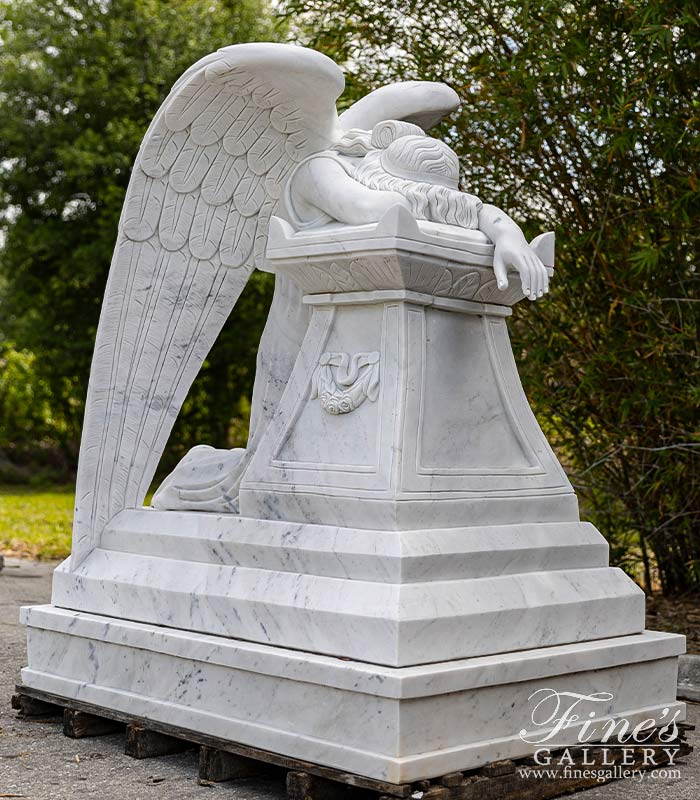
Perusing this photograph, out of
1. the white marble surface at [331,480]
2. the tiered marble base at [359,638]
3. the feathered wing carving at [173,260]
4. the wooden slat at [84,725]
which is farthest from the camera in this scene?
the feathered wing carving at [173,260]

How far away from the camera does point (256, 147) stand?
420 cm

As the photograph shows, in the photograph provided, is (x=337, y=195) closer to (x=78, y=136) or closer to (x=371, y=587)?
(x=371, y=587)

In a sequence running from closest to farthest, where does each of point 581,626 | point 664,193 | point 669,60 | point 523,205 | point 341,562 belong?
point 341,562 → point 581,626 → point 669,60 → point 664,193 → point 523,205

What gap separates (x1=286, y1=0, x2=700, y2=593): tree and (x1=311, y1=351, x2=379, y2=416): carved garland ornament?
2.11 metres

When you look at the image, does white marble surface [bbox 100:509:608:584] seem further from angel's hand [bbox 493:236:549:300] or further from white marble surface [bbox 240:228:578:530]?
angel's hand [bbox 493:236:549:300]

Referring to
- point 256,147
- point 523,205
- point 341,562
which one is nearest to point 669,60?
point 523,205

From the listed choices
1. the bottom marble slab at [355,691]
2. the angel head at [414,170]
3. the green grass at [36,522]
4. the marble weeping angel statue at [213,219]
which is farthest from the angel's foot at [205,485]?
the green grass at [36,522]

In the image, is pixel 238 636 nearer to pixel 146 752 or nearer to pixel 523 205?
pixel 146 752

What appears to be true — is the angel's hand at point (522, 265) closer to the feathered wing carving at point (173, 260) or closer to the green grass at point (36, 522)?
the feathered wing carving at point (173, 260)

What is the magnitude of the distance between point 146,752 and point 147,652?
318 millimetres

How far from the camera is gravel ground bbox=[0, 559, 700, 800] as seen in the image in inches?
132

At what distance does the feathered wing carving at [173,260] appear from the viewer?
4117 millimetres

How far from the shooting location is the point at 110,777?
3.49 m

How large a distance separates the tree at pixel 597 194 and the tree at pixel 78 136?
842 centimetres
